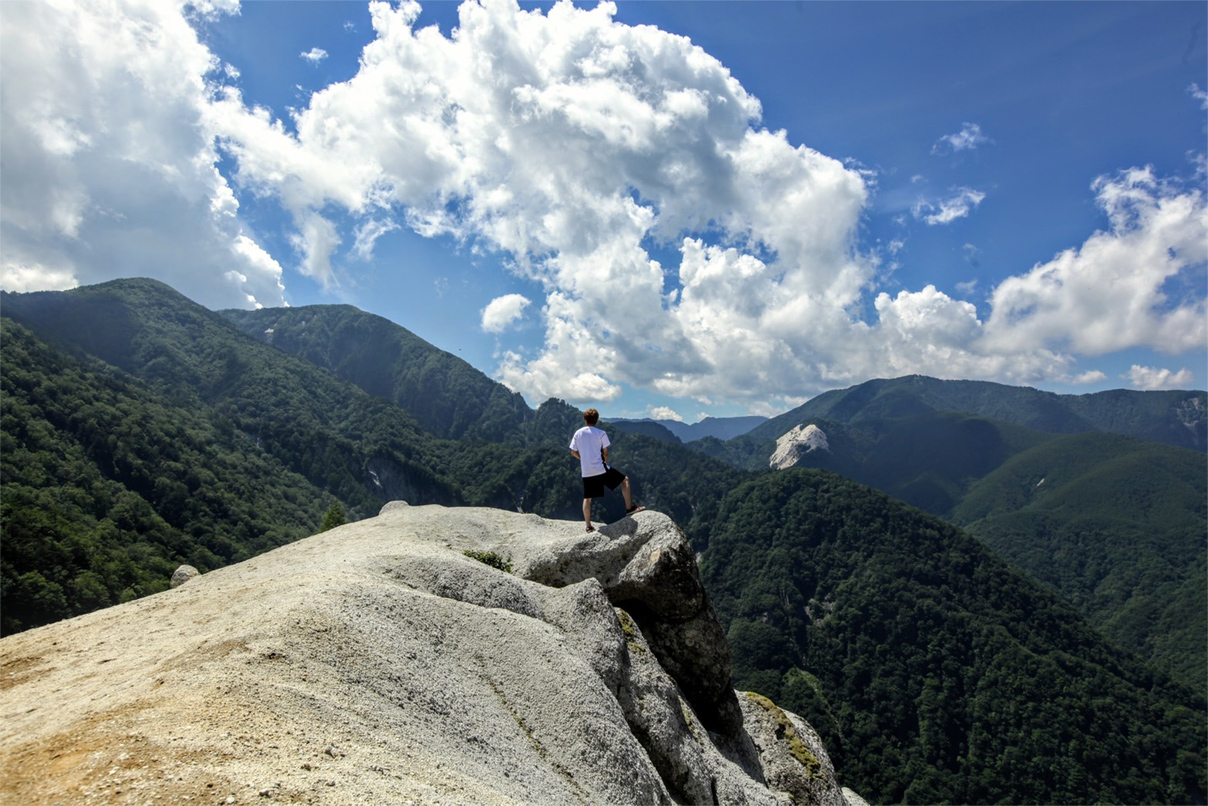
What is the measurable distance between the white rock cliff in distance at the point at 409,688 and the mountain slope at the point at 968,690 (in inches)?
5152

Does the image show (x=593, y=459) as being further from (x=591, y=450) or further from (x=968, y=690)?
(x=968, y=690)

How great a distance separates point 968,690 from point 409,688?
17538 cm

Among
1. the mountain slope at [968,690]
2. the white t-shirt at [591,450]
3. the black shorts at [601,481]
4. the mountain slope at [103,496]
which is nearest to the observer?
the black shorts at [601,481]

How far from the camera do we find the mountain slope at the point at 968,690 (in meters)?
118

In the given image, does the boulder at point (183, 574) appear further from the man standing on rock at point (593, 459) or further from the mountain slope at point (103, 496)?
the mountain slope at point (103, 496)

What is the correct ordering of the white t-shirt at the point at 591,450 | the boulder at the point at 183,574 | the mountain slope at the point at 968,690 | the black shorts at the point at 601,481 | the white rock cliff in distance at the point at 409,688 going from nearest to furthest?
the white rock cliff in distance at the point at 409,688
the black shorts at the point at 601,481
the white t-shirt at the point at 591,450
the boulder at the point at 183,574
the mountain slope at the point at 968,690

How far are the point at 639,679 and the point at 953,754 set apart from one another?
15366 centimetres

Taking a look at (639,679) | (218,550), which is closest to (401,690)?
(639,679)

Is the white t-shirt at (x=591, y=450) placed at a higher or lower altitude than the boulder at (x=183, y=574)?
higher

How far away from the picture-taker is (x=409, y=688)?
10.3m

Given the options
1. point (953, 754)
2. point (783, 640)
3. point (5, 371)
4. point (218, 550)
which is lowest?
point (953, 754)

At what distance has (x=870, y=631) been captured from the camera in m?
171

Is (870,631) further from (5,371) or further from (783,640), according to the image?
(5,371)

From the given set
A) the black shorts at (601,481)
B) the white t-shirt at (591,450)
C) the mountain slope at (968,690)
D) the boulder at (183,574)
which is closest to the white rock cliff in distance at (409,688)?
the black shorts at (601,481)
